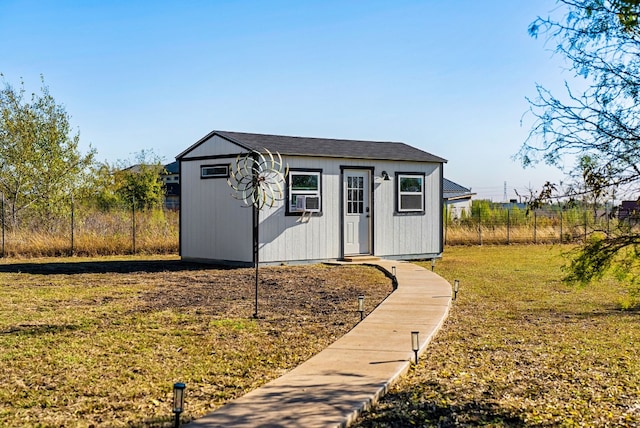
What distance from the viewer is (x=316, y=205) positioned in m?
15.7

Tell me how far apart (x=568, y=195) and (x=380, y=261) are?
11.1m

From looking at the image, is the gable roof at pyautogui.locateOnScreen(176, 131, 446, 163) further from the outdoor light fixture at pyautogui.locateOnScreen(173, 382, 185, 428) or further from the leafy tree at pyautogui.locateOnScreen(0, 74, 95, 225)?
the outdoor light fixture at pyautogui.locateOnScreen(173, 382, 185, 428)

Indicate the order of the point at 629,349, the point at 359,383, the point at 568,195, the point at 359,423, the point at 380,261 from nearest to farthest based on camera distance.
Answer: the point at 359,423, the point at 568,195, the point at 359,383, the point at 629,349, the point at 380,261

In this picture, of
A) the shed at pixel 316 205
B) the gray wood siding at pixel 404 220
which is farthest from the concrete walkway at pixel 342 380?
the gray wood siding at pixel 404 220

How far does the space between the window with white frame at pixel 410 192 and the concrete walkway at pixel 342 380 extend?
8.41 m

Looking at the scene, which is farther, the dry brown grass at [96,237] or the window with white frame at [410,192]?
the dry brown grass at [96,237]

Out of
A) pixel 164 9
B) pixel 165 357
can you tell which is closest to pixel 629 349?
pixel 165 357

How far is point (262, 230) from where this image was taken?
1497cm

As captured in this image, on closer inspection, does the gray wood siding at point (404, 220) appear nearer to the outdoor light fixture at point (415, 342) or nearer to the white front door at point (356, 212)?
the white front door at point (356, 212)

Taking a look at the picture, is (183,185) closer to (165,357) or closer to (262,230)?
(262,230)

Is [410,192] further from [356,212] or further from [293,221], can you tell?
[293,221]

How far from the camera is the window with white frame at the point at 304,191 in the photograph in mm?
15359

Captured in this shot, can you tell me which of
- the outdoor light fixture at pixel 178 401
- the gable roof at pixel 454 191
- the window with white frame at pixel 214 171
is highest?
the gable roof at pixel 454 191

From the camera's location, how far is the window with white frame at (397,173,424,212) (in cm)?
1712
